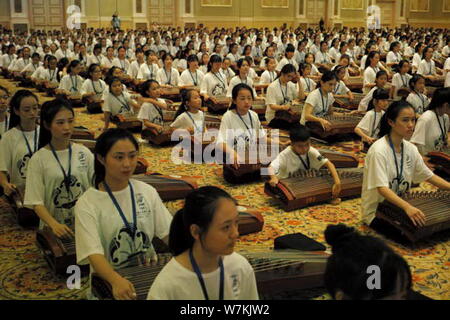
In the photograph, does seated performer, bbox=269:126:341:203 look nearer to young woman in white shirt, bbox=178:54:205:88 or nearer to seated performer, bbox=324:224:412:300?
seated performer, bbox=324:224:412:300

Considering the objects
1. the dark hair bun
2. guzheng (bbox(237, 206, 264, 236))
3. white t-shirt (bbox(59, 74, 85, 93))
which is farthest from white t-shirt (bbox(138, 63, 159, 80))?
the dark hair bun

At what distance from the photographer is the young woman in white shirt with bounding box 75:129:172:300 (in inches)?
95.5

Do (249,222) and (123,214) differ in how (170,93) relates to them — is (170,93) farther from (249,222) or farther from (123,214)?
(123,214)

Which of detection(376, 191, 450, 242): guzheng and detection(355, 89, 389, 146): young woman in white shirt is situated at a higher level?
detection(355, 89, 389, 146): young woman in white shirt

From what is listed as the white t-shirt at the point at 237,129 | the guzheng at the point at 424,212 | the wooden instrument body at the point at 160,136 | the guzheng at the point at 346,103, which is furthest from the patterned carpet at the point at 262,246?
the guzheng at the point at 346,103

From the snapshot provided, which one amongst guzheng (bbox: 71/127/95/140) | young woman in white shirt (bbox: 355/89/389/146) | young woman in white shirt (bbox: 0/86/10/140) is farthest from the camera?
guzheng (bbox: 71/127/95/140)

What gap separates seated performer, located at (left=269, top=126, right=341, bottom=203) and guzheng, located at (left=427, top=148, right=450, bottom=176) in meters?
1.29

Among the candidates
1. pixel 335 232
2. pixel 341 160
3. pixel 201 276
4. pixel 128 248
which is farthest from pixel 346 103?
pixel 201 276

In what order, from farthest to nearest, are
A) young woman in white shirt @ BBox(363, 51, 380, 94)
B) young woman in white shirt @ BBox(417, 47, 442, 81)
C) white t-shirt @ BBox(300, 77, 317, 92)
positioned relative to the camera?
young woman in white shirt @ BBox(417, 47, 442, 81) → young woman in white shirt @ BBox(363, 51, 380, 94) → white t-shirt @ BBox(300, 77, 317, 92)

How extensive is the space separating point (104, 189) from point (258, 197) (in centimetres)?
263

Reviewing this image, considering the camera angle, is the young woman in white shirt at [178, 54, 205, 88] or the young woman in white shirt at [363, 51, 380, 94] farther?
the young woman in white shirt at [178, 54, 205, 88]

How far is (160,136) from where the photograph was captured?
6.69 metres

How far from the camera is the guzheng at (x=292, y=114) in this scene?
24.1 ft
